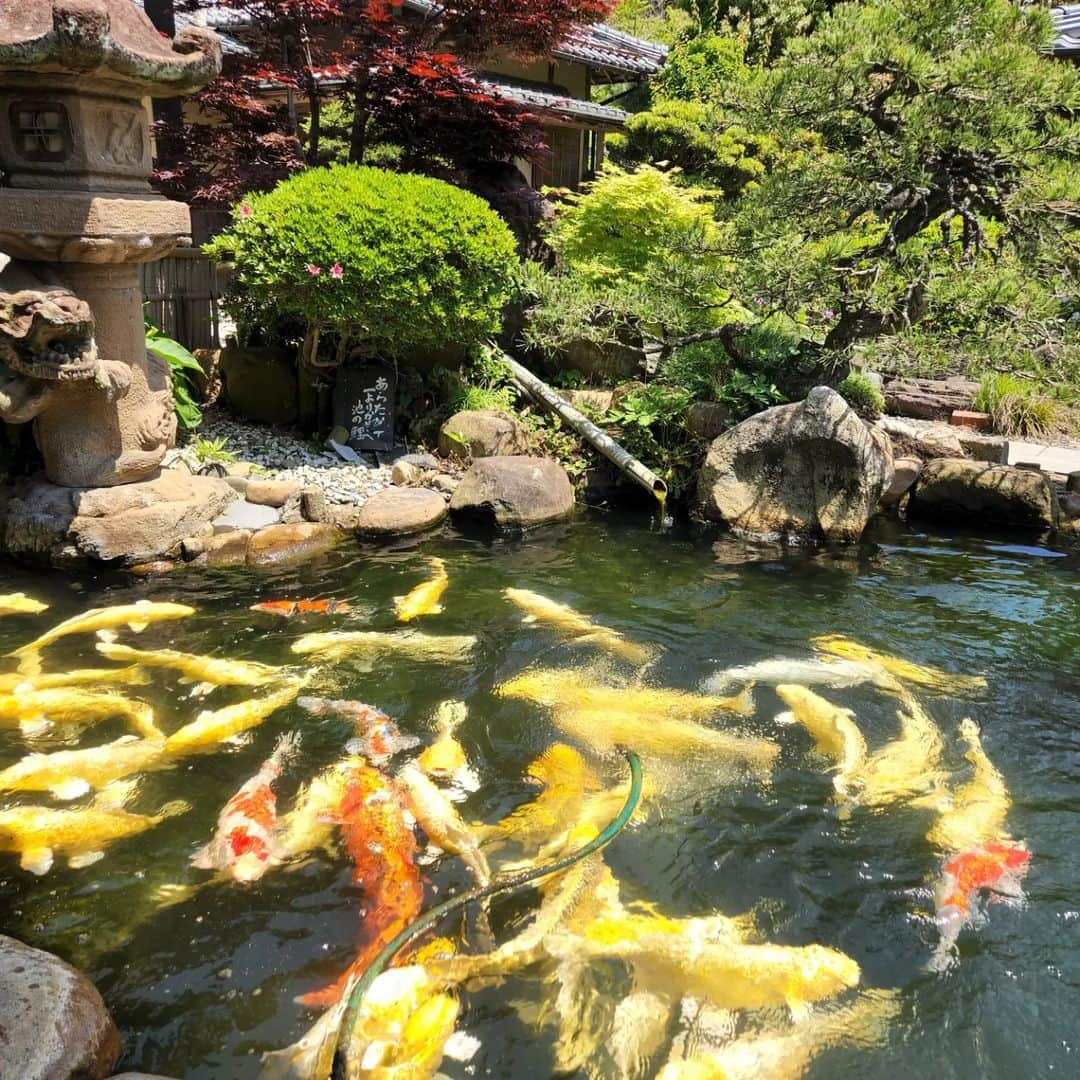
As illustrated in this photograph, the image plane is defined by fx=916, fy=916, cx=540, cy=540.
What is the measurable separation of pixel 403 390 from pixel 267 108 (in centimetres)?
367

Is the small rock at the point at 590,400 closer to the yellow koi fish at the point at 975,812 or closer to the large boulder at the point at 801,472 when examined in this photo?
the large boulder at the point at 801,472

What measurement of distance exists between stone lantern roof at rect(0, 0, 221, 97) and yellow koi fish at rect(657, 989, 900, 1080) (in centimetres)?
616

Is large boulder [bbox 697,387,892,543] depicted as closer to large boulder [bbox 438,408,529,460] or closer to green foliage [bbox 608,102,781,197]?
large boulder [bbox 438,408,529,460]

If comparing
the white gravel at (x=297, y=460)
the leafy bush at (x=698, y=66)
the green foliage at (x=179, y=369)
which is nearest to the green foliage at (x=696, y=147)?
the leafy bush at (x=698, y=66)

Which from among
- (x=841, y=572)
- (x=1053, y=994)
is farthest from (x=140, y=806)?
(x=841, y=572)

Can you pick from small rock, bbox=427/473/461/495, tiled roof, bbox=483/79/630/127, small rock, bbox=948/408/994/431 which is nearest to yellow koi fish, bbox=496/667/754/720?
small rock, bbox=427/473/461/495

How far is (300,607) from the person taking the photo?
260 inches

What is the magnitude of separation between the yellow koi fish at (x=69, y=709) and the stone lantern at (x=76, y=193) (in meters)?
2.19

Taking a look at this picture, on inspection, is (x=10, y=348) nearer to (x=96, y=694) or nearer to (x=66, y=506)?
(x=66, y=506)

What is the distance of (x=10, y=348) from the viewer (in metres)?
6.03

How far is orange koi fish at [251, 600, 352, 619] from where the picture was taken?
6.52 m

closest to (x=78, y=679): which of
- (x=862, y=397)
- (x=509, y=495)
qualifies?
(x=509, y=495)

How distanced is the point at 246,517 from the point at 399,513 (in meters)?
1.30

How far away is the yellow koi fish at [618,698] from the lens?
5277mm
